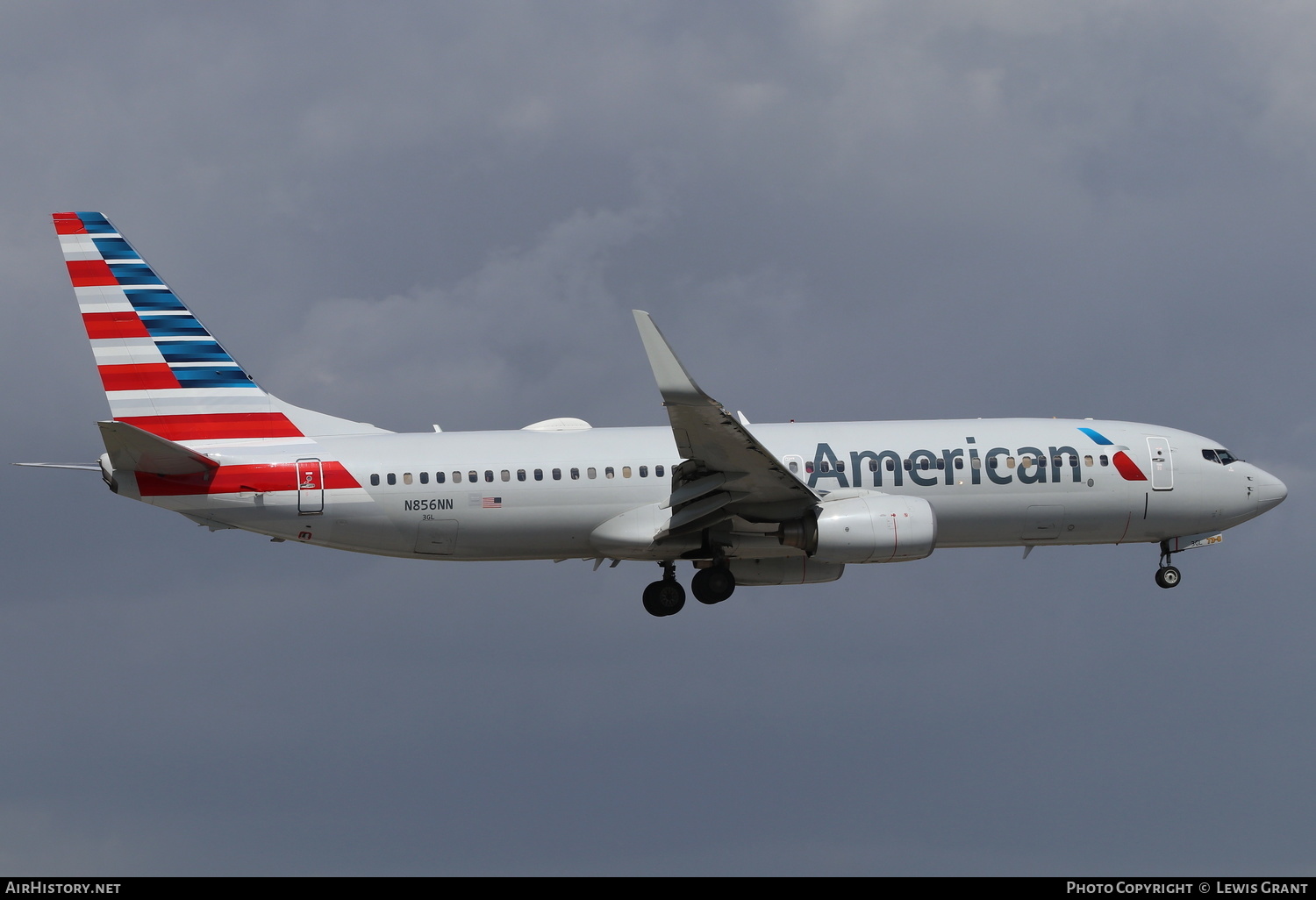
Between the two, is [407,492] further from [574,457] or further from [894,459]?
[894,459]

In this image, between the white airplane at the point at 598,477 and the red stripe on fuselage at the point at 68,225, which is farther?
the red stripe on fuselage at the point at 68,225

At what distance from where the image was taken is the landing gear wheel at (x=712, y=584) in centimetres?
4288

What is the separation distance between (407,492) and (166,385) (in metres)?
7.73

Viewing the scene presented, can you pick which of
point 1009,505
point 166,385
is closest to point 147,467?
point 166,385

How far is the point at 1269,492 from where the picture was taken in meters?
46.7

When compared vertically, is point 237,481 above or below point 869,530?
above

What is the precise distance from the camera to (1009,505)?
43.0 meters

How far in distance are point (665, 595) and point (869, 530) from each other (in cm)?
685

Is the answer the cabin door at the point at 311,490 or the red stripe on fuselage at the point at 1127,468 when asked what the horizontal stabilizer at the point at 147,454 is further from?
the red stripe on fuselage at the point at 1127,468

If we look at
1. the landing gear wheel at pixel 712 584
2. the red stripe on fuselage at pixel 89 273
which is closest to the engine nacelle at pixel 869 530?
the landing gear wheel at pixel 712 584

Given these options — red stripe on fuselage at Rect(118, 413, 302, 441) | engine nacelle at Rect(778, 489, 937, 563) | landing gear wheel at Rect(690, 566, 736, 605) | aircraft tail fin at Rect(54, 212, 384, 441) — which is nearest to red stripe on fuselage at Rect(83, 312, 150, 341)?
aircraft tail fin at Rect(54, 212, 384, 441)

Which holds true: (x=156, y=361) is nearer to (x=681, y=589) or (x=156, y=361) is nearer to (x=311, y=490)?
(x=311, y=490)

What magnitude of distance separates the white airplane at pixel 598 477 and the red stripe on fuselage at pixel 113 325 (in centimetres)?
6

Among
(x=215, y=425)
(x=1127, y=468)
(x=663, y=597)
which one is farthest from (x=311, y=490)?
(x=1127, y=468)
